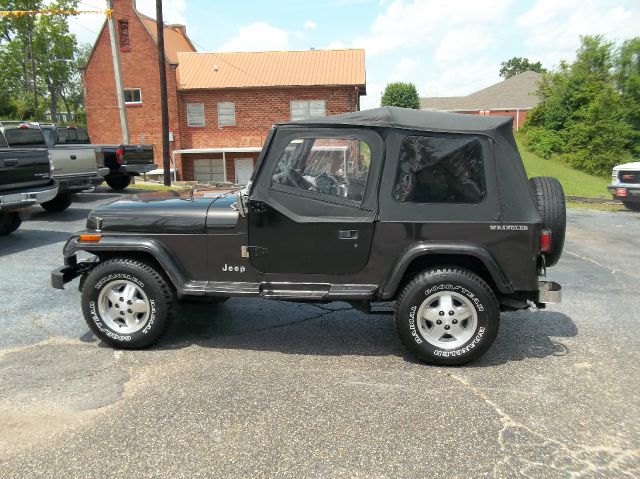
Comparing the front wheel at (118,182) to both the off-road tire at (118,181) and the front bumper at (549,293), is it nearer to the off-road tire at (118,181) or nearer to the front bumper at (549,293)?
the off-road tire at (118,181)

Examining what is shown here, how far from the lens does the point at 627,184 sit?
42.1 feet

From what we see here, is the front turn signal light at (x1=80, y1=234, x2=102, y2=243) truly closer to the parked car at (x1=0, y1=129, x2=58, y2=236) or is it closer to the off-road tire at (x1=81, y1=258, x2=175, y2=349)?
the off-road tire at (x1=81, y1=258, x2=175, y2=349)

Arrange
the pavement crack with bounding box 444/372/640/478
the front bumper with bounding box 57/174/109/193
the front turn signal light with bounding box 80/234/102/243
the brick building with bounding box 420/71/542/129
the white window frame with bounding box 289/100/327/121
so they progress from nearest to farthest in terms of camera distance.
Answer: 1. the pavement crack with bounding box 444/372/640/478
2. the front turn signal light with bounding box 80/234/102/243
3. the front bumper with bounding box 57/174/109/193
4. the white window frame with bounding box 289/100/327/121
5. the brick building with bounding box 420/71/542/129

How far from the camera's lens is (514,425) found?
3.17m

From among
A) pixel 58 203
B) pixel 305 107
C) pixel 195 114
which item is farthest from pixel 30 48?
pixel 58 203

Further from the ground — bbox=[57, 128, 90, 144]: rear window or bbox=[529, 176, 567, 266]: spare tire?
bbox=[57, 128, 90, 144]: rear window

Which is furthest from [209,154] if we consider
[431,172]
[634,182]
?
[431,172]

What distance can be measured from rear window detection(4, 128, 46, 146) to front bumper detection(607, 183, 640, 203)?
1351 centimetres

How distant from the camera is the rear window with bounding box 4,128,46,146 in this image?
938cm

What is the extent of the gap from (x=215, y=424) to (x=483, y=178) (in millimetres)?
2611

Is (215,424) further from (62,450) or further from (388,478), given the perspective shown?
(388,478)

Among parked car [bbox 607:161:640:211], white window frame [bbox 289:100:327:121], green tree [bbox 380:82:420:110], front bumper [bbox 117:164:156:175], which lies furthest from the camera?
green tree [bbox 380:82:420:110]

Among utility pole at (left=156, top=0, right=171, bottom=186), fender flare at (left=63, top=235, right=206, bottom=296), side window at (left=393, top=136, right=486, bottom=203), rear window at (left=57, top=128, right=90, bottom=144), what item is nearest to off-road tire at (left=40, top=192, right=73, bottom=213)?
rear window at (left=57, top=128, right=90, bottom=144)

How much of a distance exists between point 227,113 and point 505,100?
3292 centimetres
